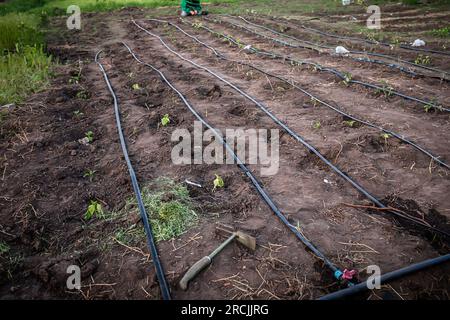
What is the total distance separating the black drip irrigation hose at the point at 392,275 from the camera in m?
2.50

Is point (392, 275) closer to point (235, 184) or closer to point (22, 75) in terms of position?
point (235, 184)

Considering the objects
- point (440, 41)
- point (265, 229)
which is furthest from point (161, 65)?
point (440, 41)

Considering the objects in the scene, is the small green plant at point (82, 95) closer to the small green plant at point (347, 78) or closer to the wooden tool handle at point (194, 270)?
the wooden tool handle at point (194, 270)

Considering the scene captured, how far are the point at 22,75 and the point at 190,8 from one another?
35.3ft

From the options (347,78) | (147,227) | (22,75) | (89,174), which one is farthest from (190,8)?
(147,227)

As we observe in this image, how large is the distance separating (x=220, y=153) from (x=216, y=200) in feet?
3.32

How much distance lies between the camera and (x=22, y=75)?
7.18 metres

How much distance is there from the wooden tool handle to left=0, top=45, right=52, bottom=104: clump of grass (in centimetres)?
569

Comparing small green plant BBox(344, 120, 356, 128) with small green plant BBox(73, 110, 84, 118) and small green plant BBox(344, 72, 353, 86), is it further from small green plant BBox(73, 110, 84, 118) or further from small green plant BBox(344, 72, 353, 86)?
small green plant BBox(73, 110, 84, 118)

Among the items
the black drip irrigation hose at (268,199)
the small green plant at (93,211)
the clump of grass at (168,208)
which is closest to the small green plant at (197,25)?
the black drip irrigation hose at (268,199)

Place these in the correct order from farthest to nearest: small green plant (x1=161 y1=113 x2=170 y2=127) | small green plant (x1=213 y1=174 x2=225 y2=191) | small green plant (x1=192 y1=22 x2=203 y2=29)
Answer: small green plant (x1=192 y1=22 x2=203 y2=29), small green plant (x1=161 y1=113 x2=170 y2=127), small green plant (x1=213 y1=174 x2=225 y2=191)

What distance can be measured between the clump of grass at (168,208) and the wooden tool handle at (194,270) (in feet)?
1.77

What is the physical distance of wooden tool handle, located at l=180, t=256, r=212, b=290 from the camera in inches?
106

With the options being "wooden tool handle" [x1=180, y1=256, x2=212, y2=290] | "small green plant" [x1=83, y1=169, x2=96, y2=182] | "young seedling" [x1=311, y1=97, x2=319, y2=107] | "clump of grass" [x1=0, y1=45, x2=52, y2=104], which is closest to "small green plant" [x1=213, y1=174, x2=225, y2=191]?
"wooden tool handle" [x1=180, y1=256, x2=212, y2=290]
